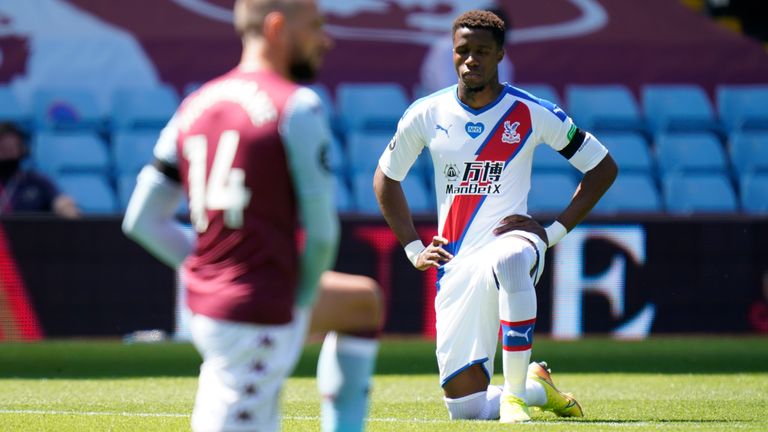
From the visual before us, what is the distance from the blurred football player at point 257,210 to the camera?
3.86 metres

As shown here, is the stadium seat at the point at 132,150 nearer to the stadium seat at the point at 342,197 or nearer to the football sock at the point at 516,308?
the stadium seat at the point at 342,197

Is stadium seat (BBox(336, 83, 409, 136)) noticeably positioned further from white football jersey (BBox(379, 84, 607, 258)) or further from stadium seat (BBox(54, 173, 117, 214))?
white football jersey (BBox(379, 84, 607, 258))

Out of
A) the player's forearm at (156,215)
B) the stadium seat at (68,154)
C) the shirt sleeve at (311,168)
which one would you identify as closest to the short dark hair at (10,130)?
the stadium seat at (68,154)

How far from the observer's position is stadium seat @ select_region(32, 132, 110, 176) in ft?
48.1

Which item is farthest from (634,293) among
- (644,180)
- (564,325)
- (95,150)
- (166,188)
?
(166,188)

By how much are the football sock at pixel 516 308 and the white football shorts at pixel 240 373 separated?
278cm

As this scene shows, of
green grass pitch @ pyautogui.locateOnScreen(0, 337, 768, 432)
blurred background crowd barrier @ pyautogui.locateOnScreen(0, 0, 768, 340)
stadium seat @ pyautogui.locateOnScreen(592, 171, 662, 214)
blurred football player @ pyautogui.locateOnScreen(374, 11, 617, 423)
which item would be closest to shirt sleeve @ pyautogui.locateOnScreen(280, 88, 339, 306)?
green grass pitch @ pyautogui.locateOnScreen(0, 337, 768, 432)

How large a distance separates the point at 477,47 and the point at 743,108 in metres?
9.68

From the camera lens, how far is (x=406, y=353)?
11.4 m

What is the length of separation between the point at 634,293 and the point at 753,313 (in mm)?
1112

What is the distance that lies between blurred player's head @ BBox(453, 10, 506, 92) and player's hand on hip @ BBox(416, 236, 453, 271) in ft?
2.80

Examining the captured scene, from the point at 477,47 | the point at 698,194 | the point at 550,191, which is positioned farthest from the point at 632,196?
the point at 477,47

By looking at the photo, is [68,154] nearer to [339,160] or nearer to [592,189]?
[339,160]

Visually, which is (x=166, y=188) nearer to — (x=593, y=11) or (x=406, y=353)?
(x=406, y=353)
